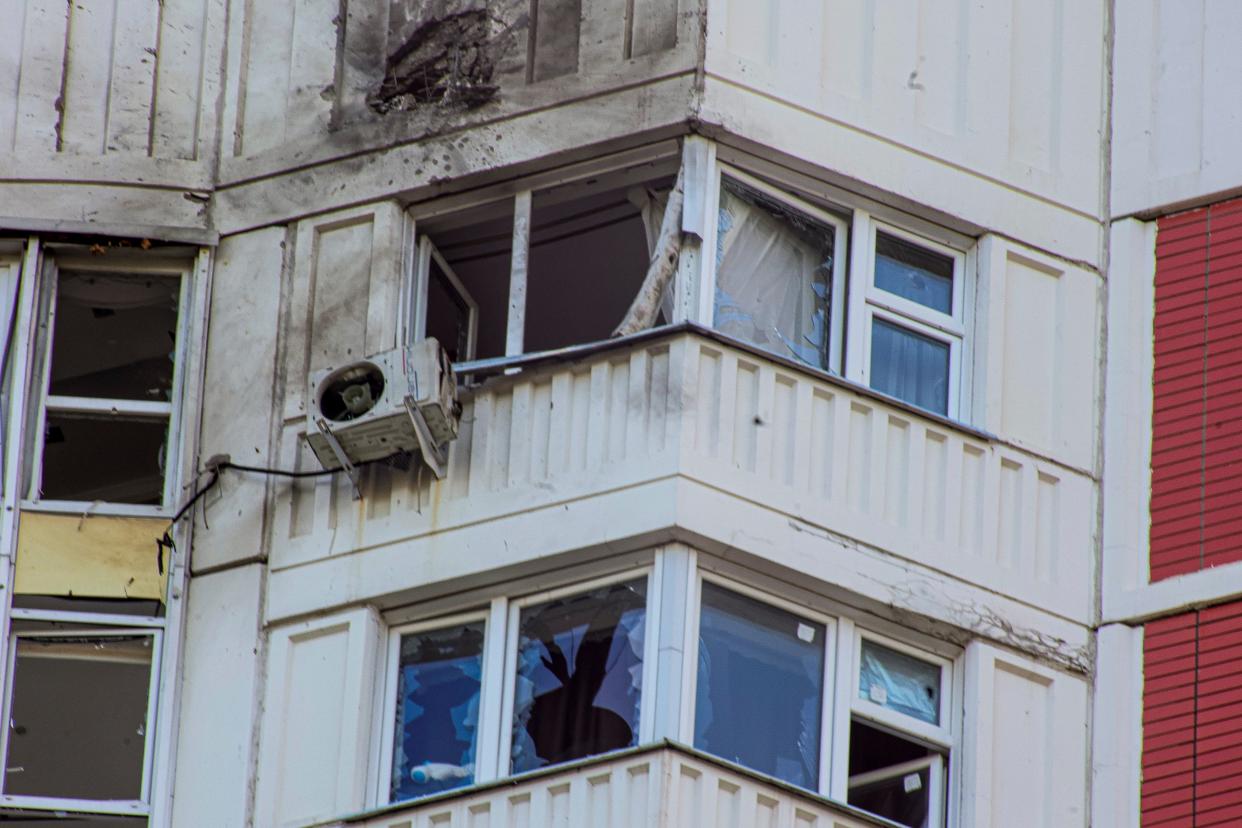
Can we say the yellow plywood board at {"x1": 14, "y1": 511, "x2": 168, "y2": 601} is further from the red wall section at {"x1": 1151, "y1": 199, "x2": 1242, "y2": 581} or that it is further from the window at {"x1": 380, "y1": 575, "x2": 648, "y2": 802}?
the red wall section at {"x1": 1151, "y1": 199, "x2": 1242, "y2": 581}

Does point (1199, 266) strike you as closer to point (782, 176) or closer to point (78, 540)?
point (782, 176)

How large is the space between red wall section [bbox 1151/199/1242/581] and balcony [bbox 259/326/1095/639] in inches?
21.9

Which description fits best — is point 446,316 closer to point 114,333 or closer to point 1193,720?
point 114,333

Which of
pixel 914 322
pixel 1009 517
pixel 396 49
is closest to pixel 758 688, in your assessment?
pixel 1009 517

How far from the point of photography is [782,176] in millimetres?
19594

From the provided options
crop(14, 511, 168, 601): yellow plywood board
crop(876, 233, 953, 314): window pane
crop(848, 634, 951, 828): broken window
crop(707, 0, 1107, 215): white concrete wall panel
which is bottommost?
crop(848, 634, 951, 828): broken window

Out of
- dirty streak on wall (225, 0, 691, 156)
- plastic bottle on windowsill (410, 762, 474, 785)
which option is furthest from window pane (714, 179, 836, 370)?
plastic bottle on windowsill (410, 762, 474, 785)

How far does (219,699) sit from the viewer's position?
18.9 m

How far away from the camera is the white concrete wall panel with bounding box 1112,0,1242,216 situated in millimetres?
20438

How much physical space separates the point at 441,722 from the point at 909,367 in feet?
11.5

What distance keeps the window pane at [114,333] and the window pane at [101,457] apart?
22 centimetres

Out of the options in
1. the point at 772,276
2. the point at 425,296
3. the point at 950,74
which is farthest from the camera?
the point at 950,74

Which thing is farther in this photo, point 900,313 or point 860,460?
point 900,313

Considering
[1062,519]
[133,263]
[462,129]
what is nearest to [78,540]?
[133,263]
